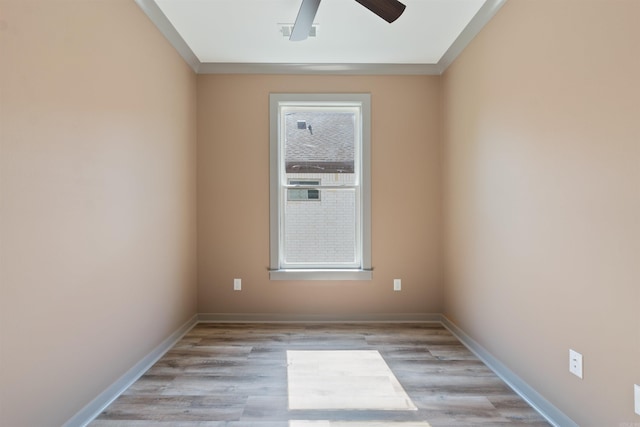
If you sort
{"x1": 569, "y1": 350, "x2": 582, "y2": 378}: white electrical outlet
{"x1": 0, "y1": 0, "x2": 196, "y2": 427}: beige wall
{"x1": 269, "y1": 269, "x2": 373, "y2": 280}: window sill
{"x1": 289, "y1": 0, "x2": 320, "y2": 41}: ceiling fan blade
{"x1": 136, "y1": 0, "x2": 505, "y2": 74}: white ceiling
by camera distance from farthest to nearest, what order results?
1. {"x1": 269, "y1": 269, "x2": 373, "y2": 280}: window sill
2. {"x1": 136, "y1": 0, "x2": 505, "y2": 74}: white ceiling
3. {"x1": 289, "y1": 0, "x2": 320, "y2": 41}: ceiling fan blade
4. {"x1": 569, "y1": 350, "x2": 582, "y2": 378}: white electrical outlet
5. {"x1": 0, "y1": 0, "x2": 196, "y2": 427}: beige wall

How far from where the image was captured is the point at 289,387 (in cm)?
221

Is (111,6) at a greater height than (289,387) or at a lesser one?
greater

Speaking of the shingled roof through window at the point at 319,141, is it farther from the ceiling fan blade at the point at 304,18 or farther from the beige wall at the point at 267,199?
the ceiling fan blade at the point at 304,18

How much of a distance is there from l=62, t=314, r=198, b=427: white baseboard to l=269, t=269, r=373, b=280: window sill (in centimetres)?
100

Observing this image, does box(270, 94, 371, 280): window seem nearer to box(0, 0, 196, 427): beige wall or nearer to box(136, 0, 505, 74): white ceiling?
box(136, 0, 505, 74): white ceiling

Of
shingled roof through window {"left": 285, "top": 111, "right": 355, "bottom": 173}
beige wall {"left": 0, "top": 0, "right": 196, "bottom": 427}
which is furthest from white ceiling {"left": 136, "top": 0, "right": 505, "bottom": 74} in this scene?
shingled roof through window {"left": 285, "top": 111, "right": 355, "bottom": 173}

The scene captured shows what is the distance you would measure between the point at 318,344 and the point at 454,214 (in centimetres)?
165

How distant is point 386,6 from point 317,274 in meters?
2.35

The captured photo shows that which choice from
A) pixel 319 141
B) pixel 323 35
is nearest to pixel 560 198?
pixel 323 35

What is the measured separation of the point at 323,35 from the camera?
111 inches

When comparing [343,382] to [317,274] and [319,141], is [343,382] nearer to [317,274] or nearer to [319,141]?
[317,274]

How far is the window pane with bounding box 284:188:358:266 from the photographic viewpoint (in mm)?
3516

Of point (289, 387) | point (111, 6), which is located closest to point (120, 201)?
point (111, 6)

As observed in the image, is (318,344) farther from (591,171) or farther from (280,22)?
(280,22)
